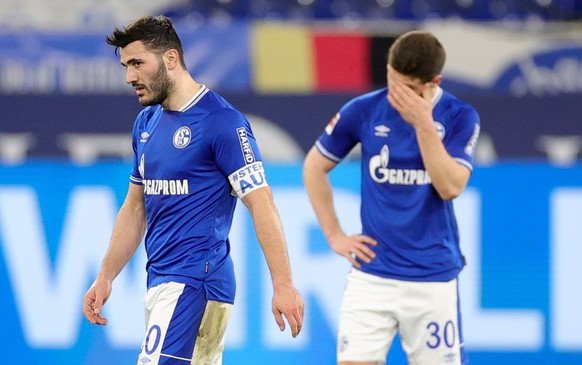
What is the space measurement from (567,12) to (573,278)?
5.67 meters

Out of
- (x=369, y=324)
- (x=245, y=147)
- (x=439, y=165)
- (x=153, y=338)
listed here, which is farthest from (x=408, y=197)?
(x=153, y=338)

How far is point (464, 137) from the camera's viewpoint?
14.0 feet

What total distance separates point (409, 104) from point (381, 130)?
286 millimetres

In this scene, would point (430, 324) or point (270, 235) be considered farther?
point (430, 324)

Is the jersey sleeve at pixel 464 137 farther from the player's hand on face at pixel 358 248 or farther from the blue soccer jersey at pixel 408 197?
the player's hand on face at pixel 358 248

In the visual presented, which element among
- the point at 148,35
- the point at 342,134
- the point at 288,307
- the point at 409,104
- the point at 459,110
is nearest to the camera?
the point at 288,307

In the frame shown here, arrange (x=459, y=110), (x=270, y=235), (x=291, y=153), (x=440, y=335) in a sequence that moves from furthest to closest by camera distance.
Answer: (x=291, y=153), (x=459, y=110), (x=440, y=335), (x=270, y=235)

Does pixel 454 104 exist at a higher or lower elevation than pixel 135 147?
higher

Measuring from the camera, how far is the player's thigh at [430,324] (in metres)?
4.19

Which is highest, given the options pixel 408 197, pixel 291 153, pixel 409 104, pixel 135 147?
pixel 291 153

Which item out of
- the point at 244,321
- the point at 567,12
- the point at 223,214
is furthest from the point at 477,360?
the point at 567,12

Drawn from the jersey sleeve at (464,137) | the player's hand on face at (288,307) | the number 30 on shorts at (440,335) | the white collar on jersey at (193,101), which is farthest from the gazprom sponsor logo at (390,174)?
the player's hand on face at (288,307)

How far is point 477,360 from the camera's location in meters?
5.47

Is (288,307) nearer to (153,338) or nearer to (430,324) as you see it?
(153,338)
